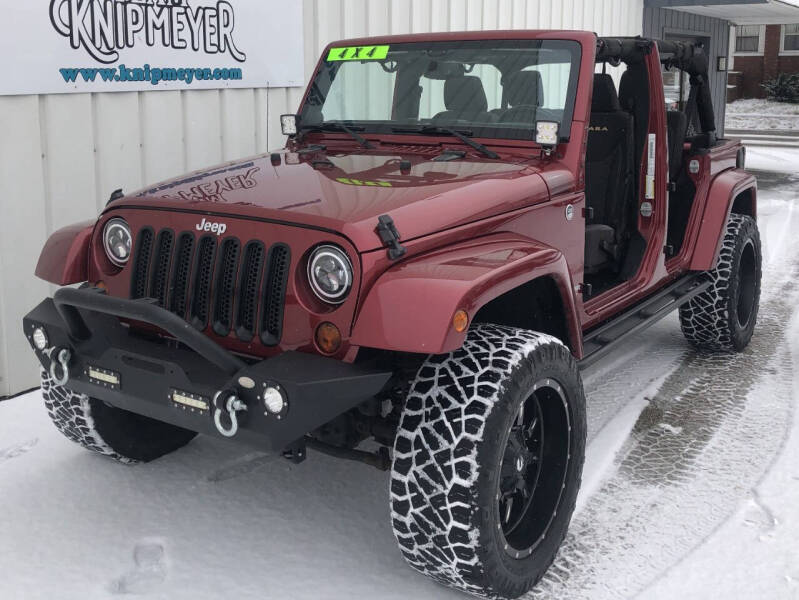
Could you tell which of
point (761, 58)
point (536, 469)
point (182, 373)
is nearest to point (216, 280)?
point (182, 373)

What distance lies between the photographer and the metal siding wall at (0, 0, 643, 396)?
15.2 ft

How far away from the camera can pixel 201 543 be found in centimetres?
325

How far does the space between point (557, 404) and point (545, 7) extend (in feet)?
23.6

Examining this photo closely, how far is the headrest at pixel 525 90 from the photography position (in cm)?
386

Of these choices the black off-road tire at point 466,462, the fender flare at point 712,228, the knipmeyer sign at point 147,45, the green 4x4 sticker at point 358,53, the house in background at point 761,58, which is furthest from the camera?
the house in background at point 761,58

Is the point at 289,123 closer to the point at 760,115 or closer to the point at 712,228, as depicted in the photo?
the point at 712,228

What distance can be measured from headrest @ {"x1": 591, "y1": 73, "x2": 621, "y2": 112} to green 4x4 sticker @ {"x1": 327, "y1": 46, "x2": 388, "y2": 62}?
3.76ft

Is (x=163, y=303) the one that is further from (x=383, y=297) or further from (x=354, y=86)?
(x=354, y=86)

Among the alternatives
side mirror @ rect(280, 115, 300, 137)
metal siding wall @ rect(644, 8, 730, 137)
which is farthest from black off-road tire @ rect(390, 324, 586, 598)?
metal siding wall @ rect(644, 8, 730, 137)

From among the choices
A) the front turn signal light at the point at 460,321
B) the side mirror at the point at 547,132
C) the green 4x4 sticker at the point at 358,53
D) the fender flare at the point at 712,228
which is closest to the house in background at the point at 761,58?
the fender flare at the point at 712,228

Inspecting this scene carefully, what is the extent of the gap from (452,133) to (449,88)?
0.33 metres

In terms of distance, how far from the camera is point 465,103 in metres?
3.99

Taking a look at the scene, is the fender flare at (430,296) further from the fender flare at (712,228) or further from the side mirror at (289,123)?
the fender flare at (712,228)

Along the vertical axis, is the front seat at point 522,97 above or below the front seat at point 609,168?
above
